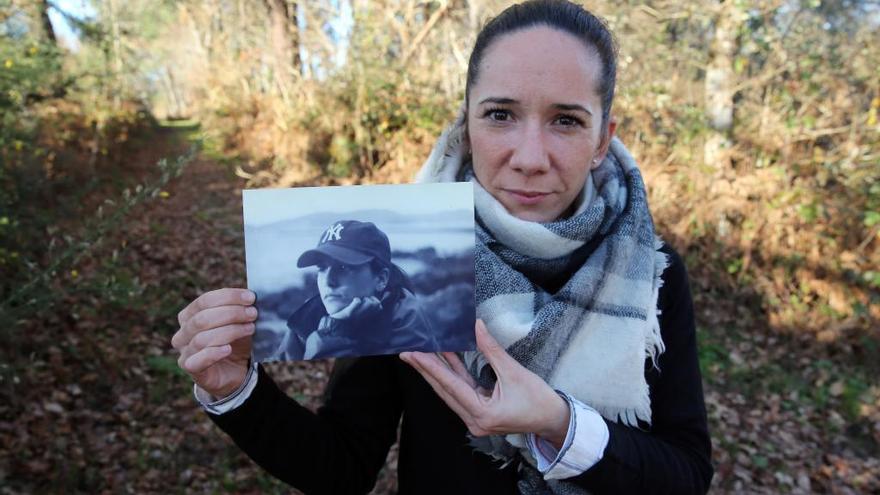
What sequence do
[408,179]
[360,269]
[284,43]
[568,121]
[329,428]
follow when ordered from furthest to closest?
[284,43], [408,179], [329,428], [568,121], [360,269]

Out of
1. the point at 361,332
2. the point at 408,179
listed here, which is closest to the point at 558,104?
the point at 361,332

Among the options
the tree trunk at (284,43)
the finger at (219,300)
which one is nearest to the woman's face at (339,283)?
the finger at (219,300)

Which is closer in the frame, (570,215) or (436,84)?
(570,215)

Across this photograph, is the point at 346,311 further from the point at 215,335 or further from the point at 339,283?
the point at 215,335

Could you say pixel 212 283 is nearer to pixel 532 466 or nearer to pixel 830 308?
pixel 532 466

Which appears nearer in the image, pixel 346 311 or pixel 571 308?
pixel 346 311

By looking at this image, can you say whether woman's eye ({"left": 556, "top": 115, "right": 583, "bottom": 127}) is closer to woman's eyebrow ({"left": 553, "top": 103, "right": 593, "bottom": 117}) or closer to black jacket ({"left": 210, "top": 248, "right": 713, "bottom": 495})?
woman's eyebrow ({"left": 553, "top": 103, "right": 593, "bottom": 117})

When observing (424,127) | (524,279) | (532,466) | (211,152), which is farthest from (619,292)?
(211,152)
